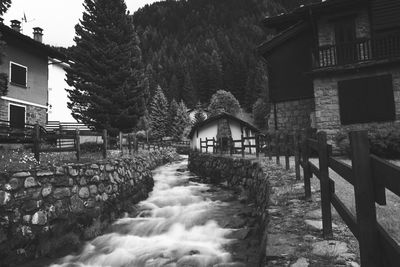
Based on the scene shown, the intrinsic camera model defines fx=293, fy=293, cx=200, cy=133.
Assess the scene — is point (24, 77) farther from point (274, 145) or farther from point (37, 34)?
point (274, 145)

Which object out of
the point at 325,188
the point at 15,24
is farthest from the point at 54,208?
the point at 15,24

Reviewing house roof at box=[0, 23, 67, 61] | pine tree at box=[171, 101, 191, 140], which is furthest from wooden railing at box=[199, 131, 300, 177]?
pine tree at box=[171, 101, 191, 140]

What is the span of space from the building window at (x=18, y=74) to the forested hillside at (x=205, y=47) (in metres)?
19.4

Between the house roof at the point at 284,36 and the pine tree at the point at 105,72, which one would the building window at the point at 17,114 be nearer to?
the pine tree at the point at 105,72

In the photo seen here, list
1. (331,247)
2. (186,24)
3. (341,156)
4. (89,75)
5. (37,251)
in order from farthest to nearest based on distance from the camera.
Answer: (186,24) < (89,75) < (341,156) < (37,251) < (331,247)

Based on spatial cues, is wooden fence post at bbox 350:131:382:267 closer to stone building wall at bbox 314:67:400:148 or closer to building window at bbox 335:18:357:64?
stone building wall at bbox 314:67:400:148

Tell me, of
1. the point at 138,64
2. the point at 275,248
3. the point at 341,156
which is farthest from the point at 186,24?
the point at 275,248

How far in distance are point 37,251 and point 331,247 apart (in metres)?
6.62

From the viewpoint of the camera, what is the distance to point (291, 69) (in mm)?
19000

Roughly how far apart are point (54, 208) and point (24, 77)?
17.1 metres

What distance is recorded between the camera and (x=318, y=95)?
51.1 feet

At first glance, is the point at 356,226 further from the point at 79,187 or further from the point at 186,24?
the point at 186,24

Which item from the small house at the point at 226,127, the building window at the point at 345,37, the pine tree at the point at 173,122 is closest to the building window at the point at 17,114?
the small house at the point at 226,127

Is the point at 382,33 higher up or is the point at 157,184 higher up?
the point at 382,33
